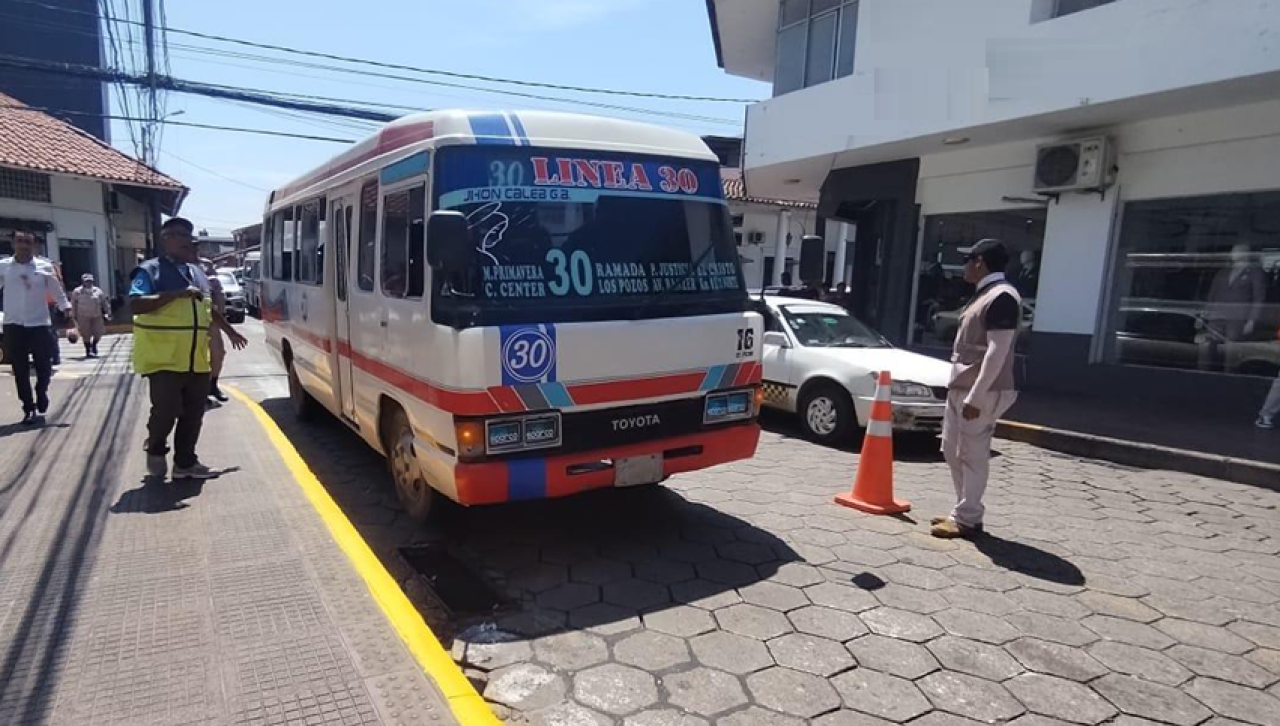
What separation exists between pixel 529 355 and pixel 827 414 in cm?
431

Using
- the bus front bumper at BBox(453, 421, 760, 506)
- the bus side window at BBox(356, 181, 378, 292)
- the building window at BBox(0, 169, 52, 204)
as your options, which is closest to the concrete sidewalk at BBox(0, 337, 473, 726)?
the bus front bumper at BBox(453, 421, 760, 506)

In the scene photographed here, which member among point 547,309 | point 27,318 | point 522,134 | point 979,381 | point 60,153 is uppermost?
point 60,153

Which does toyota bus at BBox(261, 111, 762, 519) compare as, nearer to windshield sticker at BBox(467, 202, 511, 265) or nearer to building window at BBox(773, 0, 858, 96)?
windshield sticker at BBox(467, 202, 511, 265)

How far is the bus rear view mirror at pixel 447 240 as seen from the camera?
333 centimetres

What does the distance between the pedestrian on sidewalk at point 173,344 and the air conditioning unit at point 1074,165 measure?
1023 cm

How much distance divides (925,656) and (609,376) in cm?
202

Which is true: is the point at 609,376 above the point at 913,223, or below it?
below

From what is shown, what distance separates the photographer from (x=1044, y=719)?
265 centimetres

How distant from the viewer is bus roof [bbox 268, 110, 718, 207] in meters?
3.77

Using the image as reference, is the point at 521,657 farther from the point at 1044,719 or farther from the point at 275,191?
the point at 275,191

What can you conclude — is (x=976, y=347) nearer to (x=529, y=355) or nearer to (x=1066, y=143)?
(x=529, y=355)

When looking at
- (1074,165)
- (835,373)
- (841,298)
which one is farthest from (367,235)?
(841,298)

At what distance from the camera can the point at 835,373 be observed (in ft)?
22.8

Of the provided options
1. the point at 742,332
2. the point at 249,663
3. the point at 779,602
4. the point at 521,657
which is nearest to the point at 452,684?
the point at 521,657
